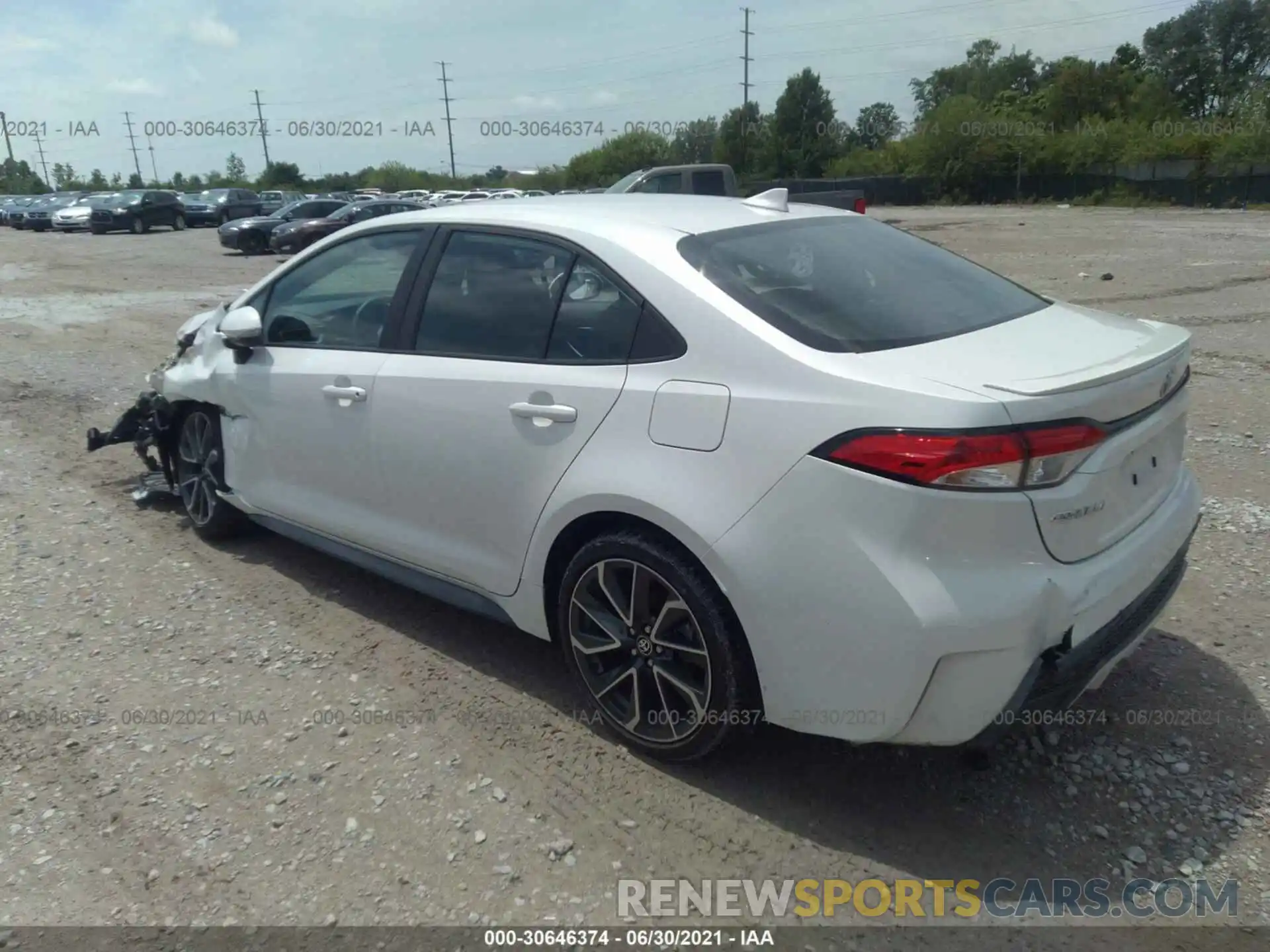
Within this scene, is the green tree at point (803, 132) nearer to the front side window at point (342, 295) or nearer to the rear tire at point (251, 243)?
the rear tire at point (251, 243)

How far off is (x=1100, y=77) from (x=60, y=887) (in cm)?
7998

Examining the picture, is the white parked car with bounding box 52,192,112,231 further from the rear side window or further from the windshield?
the rear side window

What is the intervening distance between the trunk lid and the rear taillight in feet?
0.15

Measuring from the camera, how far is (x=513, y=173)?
7819 centimetres

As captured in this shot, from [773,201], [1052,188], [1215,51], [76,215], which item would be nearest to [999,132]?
[1052,188]

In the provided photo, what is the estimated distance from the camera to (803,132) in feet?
227

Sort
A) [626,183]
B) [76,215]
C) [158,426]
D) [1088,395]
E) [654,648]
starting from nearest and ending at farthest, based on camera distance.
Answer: [1088,395], [654,648], [158,426], [626,183], [76,215]

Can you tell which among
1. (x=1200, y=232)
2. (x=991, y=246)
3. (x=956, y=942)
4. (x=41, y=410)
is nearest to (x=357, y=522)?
(x=956, y=942)

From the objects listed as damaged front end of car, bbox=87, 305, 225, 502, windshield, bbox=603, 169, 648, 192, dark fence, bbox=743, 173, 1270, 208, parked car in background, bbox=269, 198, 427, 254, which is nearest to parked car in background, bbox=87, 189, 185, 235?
parked car in background, bbox=269, 198, 427, 254

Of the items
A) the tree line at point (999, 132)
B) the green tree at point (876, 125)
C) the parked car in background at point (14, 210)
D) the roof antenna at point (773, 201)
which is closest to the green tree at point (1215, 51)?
the tree line at point (999, 132)

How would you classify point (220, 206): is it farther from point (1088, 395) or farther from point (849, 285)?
point (1088, 395)

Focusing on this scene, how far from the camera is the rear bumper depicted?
2.43 meters

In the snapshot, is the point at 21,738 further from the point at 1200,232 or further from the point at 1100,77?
the point at 1100,77

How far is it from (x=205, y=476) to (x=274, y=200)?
127 ft
